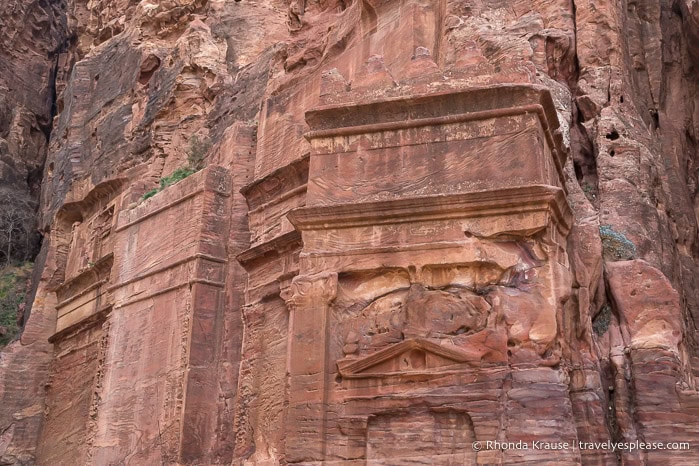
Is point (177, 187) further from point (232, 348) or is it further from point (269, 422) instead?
point (269, 422)

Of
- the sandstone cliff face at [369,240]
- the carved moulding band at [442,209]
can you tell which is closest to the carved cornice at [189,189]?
the sandstone cliff face at [369,240]

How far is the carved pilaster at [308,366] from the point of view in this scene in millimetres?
7637

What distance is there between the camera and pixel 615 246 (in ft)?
33.0

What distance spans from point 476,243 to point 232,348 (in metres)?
5.46

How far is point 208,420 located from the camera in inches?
469

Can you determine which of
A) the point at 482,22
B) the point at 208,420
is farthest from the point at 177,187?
the point at 482,22

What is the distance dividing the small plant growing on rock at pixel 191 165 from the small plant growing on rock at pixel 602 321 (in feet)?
26.2

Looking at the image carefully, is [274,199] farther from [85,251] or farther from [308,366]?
[85,251]

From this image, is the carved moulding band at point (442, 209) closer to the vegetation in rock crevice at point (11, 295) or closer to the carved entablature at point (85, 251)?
the carved entablature at point (85, 251)

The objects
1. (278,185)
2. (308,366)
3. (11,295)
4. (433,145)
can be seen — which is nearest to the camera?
(308,366)

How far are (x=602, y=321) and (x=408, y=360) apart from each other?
2.50 metres

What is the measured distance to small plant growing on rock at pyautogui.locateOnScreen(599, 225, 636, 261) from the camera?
32.4 feet

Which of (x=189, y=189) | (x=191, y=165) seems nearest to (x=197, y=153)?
(x=191, y=165)

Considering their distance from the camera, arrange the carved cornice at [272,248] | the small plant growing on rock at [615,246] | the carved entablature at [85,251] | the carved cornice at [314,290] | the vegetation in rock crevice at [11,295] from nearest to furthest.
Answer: the carved cornice at [314,290] < the small plant growing on rock at [615,246] < the carved cornice at [272,248] < the carved entablature at [85,251] < the vegetation in rock crevice at [11,295]
